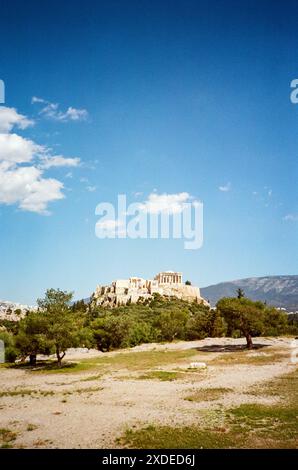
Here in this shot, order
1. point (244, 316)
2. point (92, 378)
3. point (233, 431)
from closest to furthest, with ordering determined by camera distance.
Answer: point (233, 431) < point (92, 378) < point (244, 316)

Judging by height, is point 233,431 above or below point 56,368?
above

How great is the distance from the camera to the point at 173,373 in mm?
42500

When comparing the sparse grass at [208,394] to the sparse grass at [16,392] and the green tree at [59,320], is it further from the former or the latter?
the green tree at [59,320]

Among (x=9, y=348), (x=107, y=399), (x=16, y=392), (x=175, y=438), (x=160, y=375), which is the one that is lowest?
(x=9, y=348)

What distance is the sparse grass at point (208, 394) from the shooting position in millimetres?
28281

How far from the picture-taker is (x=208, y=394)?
2991 cm

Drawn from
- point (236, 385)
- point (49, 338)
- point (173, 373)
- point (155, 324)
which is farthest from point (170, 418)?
point (155, 324)

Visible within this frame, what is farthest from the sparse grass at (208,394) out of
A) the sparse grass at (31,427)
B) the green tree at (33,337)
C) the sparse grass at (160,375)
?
the green tree at (33,337)

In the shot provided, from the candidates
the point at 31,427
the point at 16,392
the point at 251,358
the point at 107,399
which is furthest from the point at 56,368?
the point at 31,427

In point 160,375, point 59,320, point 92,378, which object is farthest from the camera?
point 59,320

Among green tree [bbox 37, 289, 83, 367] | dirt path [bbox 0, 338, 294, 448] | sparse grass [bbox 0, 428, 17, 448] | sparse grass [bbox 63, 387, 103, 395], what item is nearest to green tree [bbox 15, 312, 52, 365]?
green tree [bbox 37, 289, 83, 367]

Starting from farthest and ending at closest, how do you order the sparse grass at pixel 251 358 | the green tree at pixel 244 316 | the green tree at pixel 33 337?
the green tree at pixel 244 316 < the sparse grass at pixel 251 358 < the green tree at pixel 33 337

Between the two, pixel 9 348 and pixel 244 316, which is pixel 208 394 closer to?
pixel 244 316
